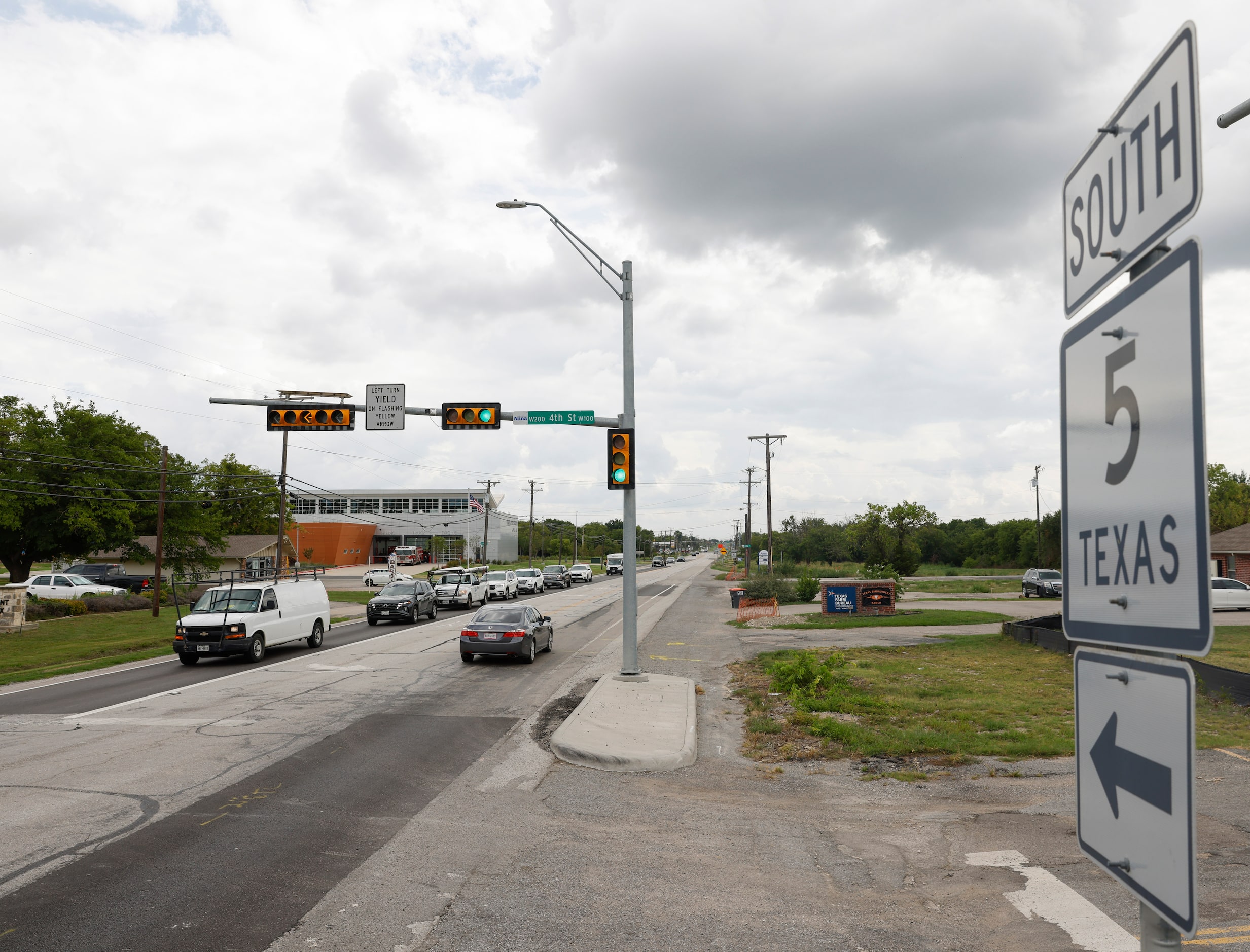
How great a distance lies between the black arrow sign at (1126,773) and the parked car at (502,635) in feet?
61.9

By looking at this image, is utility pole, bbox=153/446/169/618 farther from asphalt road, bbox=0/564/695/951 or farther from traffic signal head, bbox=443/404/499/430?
traffic signal head, bbox=443/404/499/430

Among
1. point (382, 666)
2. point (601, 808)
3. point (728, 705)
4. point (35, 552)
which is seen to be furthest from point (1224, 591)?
point (35, 552)

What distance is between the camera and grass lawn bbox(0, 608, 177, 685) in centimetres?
2070

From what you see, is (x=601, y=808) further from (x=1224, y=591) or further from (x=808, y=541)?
(x=808, y=541)

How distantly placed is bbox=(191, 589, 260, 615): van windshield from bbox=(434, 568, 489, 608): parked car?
16.0 m

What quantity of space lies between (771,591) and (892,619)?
37.0 feet

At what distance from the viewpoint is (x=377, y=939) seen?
5320 mm

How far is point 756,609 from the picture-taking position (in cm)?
4041

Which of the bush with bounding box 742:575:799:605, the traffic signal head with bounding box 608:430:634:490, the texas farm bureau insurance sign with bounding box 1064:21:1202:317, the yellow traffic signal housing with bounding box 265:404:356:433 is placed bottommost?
the bush with bounding box 742:575:799:605

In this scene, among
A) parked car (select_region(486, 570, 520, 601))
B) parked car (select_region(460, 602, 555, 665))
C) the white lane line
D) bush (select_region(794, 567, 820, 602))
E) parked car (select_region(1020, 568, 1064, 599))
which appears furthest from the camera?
parked car (select_region(1020, 568, 1064, 599))

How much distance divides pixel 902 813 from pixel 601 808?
118 inches

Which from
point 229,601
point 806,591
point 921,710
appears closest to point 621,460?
point 921,710

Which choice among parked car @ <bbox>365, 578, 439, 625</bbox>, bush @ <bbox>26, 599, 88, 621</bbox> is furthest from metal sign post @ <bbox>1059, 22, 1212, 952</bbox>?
bush @ <bbox>26, 599, 88, 621</bbox>

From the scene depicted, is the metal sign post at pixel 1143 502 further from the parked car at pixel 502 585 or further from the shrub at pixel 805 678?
the parked car at pixel 502 585
